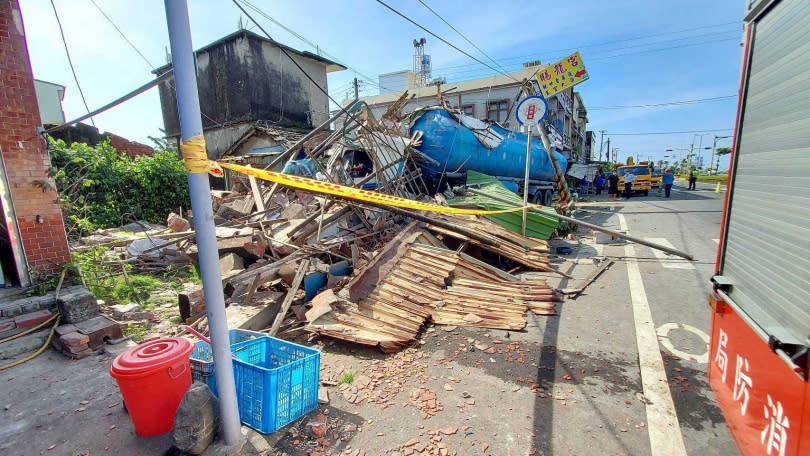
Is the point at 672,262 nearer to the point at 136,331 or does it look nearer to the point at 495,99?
the point at 136,331

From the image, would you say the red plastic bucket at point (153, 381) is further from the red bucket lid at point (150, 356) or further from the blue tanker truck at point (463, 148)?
the blue tanker truck at point (463, 148)

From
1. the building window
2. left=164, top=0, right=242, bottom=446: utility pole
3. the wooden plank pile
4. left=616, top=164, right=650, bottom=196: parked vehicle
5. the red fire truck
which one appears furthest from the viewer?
the building window

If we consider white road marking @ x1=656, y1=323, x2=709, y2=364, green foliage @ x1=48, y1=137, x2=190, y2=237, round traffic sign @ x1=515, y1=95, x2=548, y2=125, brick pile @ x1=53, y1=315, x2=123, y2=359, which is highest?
round traffic sign @ x1=515, y1=95, x2=548, y2=125

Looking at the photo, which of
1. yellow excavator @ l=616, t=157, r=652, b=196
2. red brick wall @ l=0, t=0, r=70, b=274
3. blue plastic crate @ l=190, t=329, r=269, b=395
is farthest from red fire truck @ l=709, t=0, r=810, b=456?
yellow excavator @ l=616, t=157, r=652, b=196

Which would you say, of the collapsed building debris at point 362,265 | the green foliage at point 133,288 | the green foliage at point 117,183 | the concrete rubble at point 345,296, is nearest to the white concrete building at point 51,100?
the green foliage at point 117,183

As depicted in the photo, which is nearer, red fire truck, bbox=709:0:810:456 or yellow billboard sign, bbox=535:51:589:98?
red fire truck, bbox=709:0:810:456

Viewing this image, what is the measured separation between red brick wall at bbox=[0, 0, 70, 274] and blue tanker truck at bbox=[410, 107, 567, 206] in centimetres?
823

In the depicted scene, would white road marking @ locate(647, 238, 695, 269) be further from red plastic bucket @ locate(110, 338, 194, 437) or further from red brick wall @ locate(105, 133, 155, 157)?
red brick wall @ locate(105, 133, 155, 157)

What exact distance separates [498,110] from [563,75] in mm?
12502

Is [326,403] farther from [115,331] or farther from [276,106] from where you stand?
[276,106]

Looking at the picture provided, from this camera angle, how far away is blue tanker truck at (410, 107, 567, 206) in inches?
423

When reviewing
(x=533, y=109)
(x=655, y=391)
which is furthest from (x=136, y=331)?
(x=533, y=109)

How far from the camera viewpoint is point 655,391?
315cm

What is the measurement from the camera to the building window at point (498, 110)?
27.0 m
